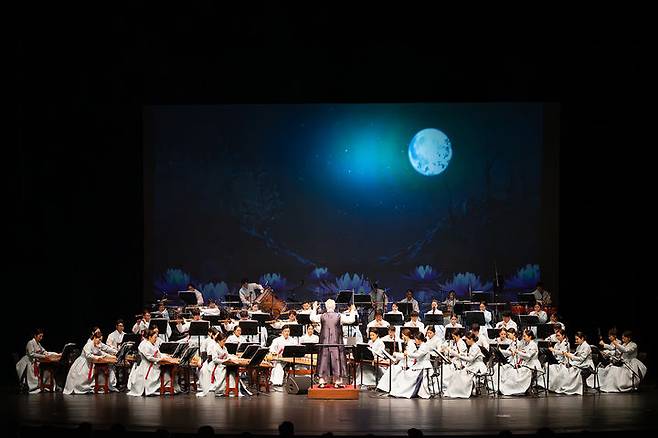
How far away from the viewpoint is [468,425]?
42.7ft

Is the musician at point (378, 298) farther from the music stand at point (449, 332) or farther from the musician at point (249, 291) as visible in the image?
the music stand at point (449, 332)

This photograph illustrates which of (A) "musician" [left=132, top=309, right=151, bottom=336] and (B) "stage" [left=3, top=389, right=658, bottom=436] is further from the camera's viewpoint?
(A) "musician" [left=132, top=309, right=151, bottom=336]

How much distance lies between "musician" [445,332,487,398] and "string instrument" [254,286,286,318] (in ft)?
17.5

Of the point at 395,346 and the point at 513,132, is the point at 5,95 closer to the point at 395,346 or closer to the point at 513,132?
the point at 395,346

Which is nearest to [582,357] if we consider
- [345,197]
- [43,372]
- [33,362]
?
[345,197]

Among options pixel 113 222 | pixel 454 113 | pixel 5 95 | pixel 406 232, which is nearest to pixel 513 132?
pixel 454 113

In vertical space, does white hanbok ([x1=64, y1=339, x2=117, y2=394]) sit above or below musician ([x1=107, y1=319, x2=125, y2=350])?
below

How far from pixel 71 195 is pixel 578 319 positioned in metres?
11.9

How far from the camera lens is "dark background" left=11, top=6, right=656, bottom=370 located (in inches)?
789

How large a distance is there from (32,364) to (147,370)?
2.55 m

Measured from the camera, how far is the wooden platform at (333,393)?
Answer: 16.5 metres

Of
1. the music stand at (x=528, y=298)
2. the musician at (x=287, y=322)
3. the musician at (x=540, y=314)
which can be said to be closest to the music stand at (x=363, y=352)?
the musician at (x=287, y=322)

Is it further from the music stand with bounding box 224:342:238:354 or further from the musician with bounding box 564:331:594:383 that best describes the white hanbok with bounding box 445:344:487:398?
the music stand with bounding box 224:342:238:354

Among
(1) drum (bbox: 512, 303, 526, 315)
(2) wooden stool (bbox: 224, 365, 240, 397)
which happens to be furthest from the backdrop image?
(2) wooden stool (bbox: 224, 365, 240, 397)
